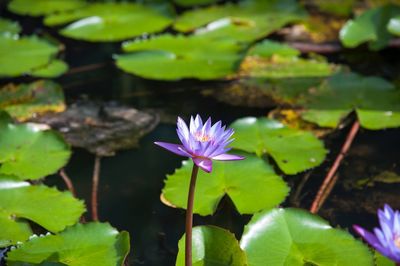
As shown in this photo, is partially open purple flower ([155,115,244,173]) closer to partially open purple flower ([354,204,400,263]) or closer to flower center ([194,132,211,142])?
flower center ([194,132,211,142])

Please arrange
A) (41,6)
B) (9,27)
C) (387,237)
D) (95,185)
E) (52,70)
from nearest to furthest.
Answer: (387,237) → (95,185) → (52,70) → (9,27) → (41,6)

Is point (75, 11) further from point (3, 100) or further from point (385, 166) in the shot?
point (385, 166)

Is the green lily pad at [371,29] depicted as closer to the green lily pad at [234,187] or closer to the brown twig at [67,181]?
the green lily pad at [234,187]

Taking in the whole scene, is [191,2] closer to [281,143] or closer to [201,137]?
[281,143]

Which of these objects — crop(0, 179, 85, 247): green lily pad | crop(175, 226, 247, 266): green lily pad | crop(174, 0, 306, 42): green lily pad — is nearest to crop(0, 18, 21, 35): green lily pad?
crop(174, 0, 306, 42): green lily pad

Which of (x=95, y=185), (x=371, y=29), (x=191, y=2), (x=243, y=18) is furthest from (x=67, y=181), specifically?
(x=191, y=2)

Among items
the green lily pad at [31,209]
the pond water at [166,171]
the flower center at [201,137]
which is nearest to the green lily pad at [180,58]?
the pond water at [166,171]

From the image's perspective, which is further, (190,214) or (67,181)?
(67,181)
